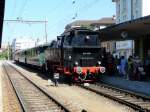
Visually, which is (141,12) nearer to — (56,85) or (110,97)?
(56,85)

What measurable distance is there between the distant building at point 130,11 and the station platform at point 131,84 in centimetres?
3364

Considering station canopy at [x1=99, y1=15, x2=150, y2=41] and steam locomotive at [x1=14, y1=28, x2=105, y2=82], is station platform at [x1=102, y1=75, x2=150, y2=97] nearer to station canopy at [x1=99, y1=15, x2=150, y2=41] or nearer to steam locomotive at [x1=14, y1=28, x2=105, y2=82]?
steam locomotive at [x1=14, y1=28, x2=105, y2=82]

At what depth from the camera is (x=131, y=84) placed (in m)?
22.9

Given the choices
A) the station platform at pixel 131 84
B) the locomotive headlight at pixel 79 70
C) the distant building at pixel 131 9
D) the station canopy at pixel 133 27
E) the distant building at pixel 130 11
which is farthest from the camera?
the distant building at pixel 131 9

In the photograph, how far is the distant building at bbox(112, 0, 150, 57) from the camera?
6419 cm

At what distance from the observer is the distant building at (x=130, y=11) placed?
6419cm

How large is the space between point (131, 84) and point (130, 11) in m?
45.7

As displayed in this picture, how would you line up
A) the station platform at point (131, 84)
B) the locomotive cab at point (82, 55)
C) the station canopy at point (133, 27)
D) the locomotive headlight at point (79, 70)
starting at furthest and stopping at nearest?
the locomotive cab at point (82, 55) → the locomotive headlight at point (79, 70) → the station canopy at point (133, 27) → the station platform at point (131, 84)

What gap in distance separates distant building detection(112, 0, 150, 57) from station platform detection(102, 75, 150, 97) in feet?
110

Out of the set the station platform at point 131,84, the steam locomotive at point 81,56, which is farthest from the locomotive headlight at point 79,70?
the station platform at point 131,84

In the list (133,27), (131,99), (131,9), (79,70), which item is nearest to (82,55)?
(79,70)

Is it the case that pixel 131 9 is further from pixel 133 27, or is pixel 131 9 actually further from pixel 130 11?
pixel 133 27

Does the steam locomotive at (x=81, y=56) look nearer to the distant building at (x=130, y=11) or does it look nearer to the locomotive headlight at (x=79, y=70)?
the locomotive headlight at (x=79, y=70)

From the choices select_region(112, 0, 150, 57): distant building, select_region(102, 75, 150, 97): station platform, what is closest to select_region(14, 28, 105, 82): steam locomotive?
select_region(102, 75, 150, 97): station platform
